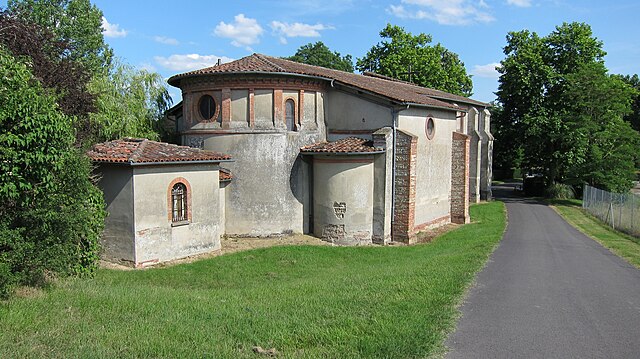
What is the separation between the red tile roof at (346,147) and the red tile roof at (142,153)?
3.91 metres

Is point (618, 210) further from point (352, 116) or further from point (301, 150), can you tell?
point (301, 150)

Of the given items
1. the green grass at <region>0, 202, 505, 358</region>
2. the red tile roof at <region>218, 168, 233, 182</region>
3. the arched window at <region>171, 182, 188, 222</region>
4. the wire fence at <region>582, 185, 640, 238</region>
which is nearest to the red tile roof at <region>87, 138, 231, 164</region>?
the arched window at <region>171, 182, 188, 222</region>

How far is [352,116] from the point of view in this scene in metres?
21.8

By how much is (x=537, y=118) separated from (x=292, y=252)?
2833 centimetres

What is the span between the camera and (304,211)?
21516 millimetres

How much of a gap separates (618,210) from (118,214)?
2310 centimetres

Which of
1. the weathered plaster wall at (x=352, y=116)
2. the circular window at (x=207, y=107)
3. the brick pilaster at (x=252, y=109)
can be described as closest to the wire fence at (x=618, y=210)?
the weathered plaster wall at (x=352, y=116)

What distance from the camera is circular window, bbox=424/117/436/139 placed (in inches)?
933

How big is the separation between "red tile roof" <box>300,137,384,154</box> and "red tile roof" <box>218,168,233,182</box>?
3.16m

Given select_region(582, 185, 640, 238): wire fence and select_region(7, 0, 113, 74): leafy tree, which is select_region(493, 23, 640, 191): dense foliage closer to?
select_region(582, 185, 640, 238): wire fence

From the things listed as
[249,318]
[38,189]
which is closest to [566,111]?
[249,318]

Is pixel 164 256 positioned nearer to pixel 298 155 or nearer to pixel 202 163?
pixel 202 163

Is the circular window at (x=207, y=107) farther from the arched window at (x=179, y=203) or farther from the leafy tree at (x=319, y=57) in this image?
the leafy tree at (x=319, y=57)

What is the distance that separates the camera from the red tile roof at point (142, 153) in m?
15.7
